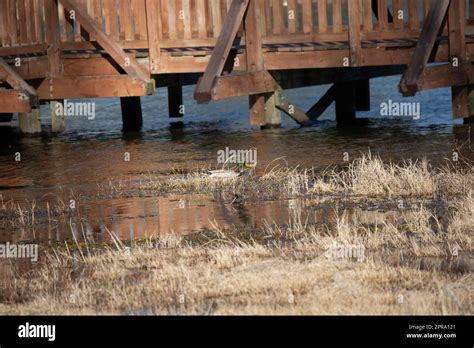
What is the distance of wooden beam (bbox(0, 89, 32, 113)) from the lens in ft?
56.5

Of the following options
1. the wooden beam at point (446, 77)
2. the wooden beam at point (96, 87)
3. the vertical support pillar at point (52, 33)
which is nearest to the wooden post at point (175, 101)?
the wooden beam at point (96, 87)

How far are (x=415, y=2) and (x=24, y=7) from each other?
650 centimetres

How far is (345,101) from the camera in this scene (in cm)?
2127

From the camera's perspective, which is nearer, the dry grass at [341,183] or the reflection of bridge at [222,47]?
the dry grass at [341,183]

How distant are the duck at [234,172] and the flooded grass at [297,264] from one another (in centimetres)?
135

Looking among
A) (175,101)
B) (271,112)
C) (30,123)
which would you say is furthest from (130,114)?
(271,112)

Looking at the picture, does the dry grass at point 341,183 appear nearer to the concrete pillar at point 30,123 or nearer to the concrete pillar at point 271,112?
the concrete pillar at point 271,112

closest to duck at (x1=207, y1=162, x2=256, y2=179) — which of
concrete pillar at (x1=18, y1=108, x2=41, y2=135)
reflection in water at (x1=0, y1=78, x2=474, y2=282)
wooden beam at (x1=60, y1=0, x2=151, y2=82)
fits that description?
reflection in water at (x1=0, y1=78, x2=474, y2=282)

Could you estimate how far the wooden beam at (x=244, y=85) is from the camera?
16.5 m

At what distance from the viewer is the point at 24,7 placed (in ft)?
60.4

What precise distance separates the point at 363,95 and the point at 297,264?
15.5 meters

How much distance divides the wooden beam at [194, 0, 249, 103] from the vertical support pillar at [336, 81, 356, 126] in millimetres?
4555

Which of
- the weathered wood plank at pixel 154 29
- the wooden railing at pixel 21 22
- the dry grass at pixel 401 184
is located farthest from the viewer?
the wooden railing at pixel 21 22
